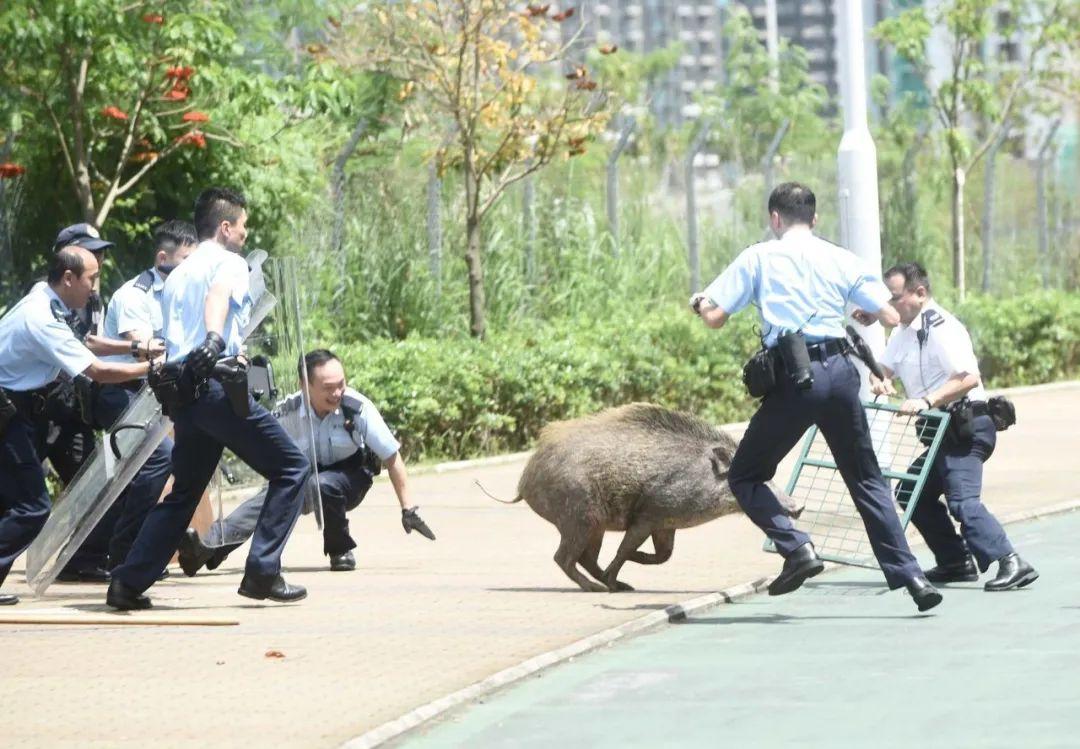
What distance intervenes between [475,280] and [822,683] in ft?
36.5

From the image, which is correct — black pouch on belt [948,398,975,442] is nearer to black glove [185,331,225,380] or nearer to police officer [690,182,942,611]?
police officer [690,182,942,611]

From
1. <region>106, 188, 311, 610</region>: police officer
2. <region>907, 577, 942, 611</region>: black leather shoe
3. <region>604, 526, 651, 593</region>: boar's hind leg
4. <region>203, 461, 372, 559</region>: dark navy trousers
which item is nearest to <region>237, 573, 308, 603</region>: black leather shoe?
<region>106, 188, 311, 610</region>: police officer

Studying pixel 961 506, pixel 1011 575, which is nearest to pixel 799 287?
pixel 961 506

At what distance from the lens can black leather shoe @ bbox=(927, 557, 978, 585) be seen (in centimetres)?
1072

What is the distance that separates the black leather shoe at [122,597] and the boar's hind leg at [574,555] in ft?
6.66

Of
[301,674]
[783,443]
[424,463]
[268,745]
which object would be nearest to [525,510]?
[424,463]

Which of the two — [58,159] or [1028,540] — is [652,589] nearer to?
[1028,540]

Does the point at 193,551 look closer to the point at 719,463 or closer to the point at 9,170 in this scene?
the point at 719,463

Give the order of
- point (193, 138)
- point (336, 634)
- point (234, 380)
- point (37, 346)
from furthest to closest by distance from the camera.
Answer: point (193, 138)
point (37, 346)
point (234, 380)
point (336, 634)

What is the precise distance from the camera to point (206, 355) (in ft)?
30.8

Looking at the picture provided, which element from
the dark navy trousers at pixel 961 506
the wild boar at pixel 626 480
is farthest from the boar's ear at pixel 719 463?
the dark navy trousers at pixel 961 506

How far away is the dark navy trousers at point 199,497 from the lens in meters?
9.88

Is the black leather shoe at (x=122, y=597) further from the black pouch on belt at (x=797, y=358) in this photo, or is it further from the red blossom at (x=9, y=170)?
the red blossom at (x=9, y=170)

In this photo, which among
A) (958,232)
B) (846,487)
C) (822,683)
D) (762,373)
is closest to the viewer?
(822,683)
